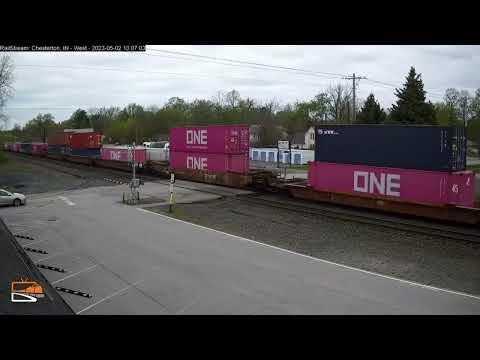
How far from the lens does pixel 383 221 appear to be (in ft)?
58.1

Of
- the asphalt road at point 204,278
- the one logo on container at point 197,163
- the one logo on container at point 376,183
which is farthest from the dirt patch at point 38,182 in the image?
the one logo on container at point 376,183

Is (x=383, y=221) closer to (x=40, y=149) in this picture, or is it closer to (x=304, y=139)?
(x=40, y=149)

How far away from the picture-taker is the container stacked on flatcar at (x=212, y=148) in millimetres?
27188

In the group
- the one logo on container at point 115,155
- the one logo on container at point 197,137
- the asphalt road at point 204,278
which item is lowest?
the asphalt road at point 204,278

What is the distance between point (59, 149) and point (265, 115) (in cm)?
4481

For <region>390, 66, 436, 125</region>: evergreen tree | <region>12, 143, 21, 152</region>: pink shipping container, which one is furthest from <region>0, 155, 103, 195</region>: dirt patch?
<region>12, 143, 21, 152</region>: pink shipping container

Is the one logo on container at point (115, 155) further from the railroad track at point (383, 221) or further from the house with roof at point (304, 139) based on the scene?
the house with roof at point (304, 139)

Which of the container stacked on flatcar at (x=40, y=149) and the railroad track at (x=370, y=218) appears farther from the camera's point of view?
the container stacked on flatcar at (x=40, y=149)

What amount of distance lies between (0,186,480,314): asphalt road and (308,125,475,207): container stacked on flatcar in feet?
25.1

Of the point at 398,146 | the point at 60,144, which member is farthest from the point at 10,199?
the point at 60,144

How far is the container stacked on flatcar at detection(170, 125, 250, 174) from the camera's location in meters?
27.2

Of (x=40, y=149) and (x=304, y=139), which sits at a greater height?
(x=304, y=139)

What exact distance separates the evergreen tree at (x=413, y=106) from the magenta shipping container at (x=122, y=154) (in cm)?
2624
